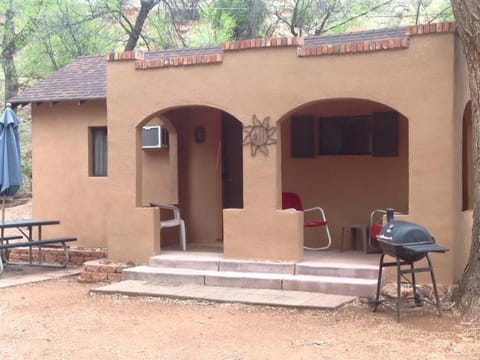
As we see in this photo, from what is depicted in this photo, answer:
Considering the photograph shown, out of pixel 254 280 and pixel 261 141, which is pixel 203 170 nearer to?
pixel 261 141

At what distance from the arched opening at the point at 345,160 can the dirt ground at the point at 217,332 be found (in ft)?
9.89

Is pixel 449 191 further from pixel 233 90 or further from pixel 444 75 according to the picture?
pixel 233 90

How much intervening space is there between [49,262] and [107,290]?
12.8 ft

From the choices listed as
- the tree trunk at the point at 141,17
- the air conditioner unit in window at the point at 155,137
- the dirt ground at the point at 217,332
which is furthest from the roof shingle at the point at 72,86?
the tree trunk at the point at 141,17

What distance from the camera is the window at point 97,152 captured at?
1277cm

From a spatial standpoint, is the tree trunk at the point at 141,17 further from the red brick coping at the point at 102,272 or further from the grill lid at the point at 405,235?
the grill lid at the point at 405,235

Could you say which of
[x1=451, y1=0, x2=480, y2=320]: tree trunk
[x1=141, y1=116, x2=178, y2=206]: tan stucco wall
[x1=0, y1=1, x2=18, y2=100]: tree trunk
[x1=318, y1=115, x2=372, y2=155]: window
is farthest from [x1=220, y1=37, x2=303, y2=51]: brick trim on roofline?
[x1=0, y1=1, x2=18, y2=100]: tree trunk

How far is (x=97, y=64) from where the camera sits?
47.8 ft

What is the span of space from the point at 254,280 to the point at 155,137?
164 inches

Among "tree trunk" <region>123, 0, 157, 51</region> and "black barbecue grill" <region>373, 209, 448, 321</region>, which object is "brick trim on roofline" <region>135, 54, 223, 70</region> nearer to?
"black barbecue grill" <region>373, 209, 448, 321</region>

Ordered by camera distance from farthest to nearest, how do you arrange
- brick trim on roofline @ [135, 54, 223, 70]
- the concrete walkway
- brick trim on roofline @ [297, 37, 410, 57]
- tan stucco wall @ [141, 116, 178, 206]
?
tan stucco wall @ [141, 116, 178, 206] < brick trim on roofline @ [135, 54, 223, 70] < brick trim on roofline @ [297, 37, 410, 57] < the concrete walkway

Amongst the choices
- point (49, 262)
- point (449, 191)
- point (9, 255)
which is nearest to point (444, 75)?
point (449, 191)

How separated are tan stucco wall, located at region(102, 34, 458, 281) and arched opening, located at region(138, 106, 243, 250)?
1633 millimetres

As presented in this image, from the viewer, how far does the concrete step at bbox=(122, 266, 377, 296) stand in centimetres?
849
